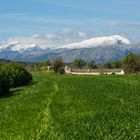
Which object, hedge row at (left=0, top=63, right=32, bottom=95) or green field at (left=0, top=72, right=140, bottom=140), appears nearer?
green field at (left=0, top=72, right=140, bottom=140)

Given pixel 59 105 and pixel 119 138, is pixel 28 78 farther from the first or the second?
pixel 119 138

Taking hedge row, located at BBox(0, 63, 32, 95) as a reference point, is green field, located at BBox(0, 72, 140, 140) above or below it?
below

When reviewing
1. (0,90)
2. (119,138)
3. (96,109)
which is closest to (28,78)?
(0,90)

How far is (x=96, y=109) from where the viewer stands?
45.0m

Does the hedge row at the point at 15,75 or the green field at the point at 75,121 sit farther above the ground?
the hedge row at the point at 15,75

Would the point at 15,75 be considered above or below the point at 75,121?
above

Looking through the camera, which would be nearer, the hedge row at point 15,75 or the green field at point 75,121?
the green field at point 75,121

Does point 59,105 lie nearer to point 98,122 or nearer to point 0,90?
point 98,122

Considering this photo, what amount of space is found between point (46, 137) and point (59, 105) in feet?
73.1

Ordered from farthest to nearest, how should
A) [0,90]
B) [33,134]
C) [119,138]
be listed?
1. [0,90]
2. [33,134]
3. [119,138]

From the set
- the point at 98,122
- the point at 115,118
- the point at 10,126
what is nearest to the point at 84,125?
the point at 98,122

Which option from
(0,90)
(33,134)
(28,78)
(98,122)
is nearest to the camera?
(33,134)

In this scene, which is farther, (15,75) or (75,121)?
(15,75)

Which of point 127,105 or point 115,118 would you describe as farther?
point 127,105
